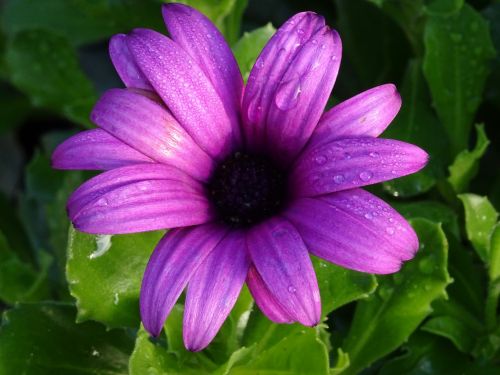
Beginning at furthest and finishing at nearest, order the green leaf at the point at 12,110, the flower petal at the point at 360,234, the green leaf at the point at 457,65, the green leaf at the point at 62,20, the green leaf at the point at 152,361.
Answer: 1. the green leaf at the point at 12,110
2. the green leaf at the point at 62,20
3. the green leaf at the point at 457,65
4. the green leaf at the point at 152,361
5. the flower petal at the point at 360,234

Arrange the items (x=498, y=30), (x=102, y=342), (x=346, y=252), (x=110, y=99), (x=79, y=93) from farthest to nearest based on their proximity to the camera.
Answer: (x=79, y=93) < (x=498, y=30) < (x=102, y=342) < (x=110, y=99) < (x=346, y=252)

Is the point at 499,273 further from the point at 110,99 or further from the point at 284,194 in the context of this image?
the point at 110,99

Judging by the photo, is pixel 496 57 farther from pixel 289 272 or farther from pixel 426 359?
pixel 289 272

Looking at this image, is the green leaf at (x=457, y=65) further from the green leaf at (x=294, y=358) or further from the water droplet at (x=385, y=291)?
the green leaf at (x=294, y=358)

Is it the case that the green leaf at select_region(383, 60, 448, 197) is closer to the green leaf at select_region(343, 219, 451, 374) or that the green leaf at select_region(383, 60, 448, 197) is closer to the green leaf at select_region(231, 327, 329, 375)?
the green leaf at select_region(343, 219, 451, 374)

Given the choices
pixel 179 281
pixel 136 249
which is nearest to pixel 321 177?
pixel 179 281

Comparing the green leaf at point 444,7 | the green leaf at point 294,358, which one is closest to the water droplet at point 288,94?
the green leaf at point 294,358

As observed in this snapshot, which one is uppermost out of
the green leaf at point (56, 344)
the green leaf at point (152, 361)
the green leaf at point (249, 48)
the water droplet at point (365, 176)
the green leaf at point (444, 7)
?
the green leaf at point (444, 7)
